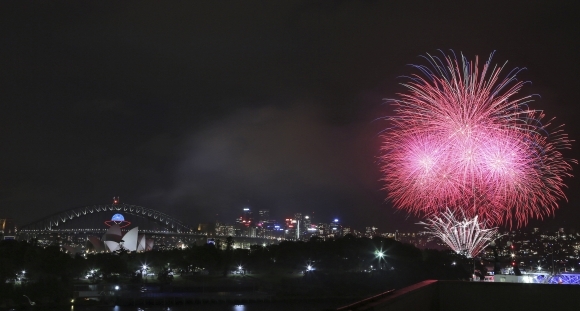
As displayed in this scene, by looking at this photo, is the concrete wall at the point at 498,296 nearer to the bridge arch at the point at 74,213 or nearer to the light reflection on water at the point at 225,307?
the light reflection on water at the point at 225,307

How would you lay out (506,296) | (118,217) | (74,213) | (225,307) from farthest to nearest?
(74,213) → (118,217) → (225,307) → (506,296)

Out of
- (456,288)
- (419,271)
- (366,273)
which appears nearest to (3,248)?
(366,273)

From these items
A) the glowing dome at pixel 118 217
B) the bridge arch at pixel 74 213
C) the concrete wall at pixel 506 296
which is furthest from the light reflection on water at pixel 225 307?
the bridge arch at pixel 74 213

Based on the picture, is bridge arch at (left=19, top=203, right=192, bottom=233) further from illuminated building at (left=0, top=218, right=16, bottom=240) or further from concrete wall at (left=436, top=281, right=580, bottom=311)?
concrete wall at (left=436, top=281, right=580, bottom=311)

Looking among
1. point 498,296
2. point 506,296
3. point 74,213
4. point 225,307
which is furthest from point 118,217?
point 506,296

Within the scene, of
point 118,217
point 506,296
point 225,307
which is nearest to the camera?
point 506,296

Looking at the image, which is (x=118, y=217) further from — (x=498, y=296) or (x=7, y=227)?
(x=498, y=296)

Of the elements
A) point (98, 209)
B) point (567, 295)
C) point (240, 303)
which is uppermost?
point (98, 209)

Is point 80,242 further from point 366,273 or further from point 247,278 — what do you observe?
point 366,273

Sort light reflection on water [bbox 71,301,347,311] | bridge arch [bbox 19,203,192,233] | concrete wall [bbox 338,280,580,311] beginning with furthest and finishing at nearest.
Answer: bridge arch [bbox 19,203,192,233], light reflection on water [bbox 71,301,347,311], concrete wall [bbox 338,280,580,311]

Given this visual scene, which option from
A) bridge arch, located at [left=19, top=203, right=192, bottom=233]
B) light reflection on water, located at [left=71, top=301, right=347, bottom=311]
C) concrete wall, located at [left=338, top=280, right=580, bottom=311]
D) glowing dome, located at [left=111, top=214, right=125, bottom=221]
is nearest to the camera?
concrete wall, located at [left=338, top=280, right=580, bottom=311]

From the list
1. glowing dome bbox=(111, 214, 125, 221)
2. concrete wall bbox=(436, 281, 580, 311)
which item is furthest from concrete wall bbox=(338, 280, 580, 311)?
glowing dome bbox=(111, 214, 125, 221)
